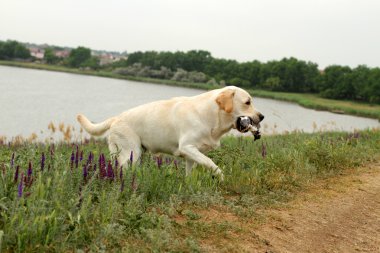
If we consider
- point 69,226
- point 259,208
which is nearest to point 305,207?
point 259,208

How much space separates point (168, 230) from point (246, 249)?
726mm

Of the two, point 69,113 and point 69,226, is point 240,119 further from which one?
point 69,113

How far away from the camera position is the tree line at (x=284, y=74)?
7856 centimetres

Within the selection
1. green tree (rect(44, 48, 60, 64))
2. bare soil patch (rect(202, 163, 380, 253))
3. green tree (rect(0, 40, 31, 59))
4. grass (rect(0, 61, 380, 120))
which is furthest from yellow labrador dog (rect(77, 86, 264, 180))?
green tree (rect(0, 40, 31, 59))

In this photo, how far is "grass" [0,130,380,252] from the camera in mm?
3393

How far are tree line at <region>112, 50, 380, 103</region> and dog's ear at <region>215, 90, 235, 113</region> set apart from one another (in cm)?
7101

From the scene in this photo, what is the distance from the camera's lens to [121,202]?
169 inches

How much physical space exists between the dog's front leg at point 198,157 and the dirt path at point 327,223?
1.06 metres

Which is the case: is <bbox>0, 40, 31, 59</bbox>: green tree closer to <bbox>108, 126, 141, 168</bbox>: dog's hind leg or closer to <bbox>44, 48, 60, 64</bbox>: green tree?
<bbox>44, 48, 60, 64</bbox>: green tree

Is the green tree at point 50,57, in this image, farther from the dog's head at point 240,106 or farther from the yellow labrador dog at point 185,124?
the dog's head at point 240,106

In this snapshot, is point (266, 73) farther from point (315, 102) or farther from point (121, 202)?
point (121, 202)

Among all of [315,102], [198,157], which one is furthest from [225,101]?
[315,102]

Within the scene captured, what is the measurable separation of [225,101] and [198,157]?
3.05 feet

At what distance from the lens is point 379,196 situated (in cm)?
671
